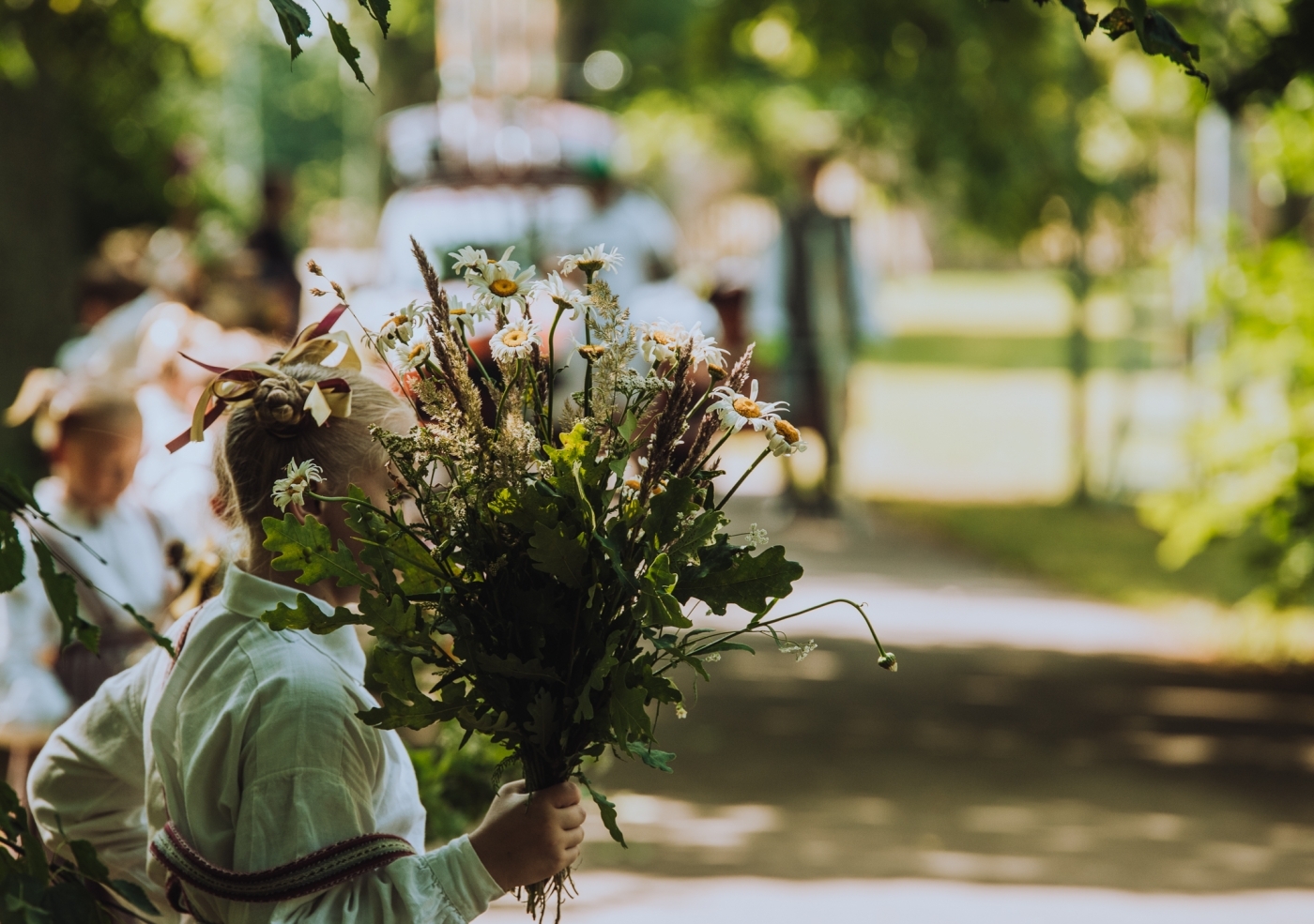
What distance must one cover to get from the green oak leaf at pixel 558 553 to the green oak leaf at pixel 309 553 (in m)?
0.25

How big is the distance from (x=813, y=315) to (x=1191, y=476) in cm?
441

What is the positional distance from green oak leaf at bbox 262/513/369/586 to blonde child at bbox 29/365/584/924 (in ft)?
0.33

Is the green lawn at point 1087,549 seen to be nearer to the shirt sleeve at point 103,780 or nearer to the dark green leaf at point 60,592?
the shirt sleeve at point 103,780

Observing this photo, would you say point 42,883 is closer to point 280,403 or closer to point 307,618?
point 307,618

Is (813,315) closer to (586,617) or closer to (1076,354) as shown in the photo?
(1076,354)

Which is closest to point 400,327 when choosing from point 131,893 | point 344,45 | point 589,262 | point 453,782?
point 589,262

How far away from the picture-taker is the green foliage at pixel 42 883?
208 centimetres

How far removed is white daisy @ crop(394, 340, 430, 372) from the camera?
226cm

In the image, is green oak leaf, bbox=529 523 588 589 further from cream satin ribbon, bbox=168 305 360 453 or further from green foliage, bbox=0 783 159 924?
green foliage, bbox=0 783 159 924

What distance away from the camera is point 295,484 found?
2.19 meters

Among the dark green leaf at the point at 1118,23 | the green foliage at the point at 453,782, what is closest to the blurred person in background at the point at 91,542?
the green foliage at the point at 453,782

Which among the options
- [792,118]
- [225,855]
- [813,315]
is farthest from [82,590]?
[792,118]

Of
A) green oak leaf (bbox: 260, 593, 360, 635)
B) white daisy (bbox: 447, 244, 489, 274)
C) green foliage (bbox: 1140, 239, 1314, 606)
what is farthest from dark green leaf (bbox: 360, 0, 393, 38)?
green foliage (bbox: 1140, 239, 1314, 606)

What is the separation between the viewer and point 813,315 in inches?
548
